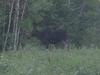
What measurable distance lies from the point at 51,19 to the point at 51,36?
1.40 m

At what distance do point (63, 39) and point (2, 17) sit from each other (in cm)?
936

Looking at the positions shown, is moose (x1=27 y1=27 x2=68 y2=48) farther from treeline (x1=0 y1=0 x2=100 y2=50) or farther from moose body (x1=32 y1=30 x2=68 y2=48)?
treeline (x1=0 y1=0 x2=100 y2=50)

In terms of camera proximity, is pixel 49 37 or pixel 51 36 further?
pixel 51 36

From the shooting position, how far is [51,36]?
1002 inches

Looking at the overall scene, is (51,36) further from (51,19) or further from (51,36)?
(51,19)

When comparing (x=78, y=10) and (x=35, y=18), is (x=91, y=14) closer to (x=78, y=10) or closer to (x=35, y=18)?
(x=78, y=10)

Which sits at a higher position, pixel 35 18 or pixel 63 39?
pixel 35 18

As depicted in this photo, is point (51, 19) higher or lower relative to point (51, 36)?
higher

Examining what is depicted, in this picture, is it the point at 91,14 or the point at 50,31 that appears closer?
the point at 50,31

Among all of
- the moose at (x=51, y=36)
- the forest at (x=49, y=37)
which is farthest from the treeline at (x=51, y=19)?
the moose at (x=51, y=36)

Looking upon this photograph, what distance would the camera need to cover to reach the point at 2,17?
56.5 ft

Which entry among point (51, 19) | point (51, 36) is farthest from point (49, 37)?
point (51, 19)

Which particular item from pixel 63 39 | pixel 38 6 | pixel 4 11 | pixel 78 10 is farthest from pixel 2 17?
pixel 78 10

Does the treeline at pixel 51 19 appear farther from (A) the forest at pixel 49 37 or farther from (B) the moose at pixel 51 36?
(B) the moose at pixel 51 36
